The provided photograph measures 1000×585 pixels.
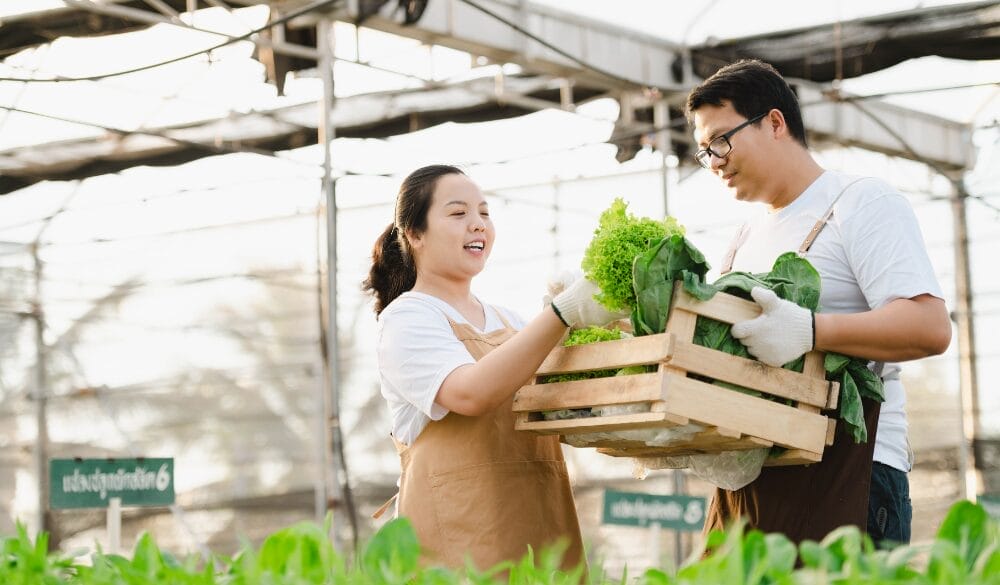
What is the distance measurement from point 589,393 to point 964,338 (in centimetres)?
826

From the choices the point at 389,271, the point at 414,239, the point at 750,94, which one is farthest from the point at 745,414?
the point at 389,271

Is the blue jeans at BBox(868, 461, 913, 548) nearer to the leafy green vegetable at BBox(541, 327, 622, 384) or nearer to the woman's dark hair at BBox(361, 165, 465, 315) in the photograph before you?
the leafy green vegetable at BBox(541, 327, 622, 384)

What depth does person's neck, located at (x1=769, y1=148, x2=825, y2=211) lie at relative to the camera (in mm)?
2291

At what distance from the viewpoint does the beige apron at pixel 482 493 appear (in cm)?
232

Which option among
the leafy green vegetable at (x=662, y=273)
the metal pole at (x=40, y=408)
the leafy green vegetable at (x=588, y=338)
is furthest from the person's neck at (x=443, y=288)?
the metal pole at (x=40, y=408)

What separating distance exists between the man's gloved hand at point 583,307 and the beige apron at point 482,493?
1.14 feet

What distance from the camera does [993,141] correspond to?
9672 mm

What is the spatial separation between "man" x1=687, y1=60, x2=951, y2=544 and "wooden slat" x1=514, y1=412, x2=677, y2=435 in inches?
7.6

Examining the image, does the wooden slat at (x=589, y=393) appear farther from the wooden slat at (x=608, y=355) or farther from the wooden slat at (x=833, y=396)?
the wooden slat at (x=833, y=396)

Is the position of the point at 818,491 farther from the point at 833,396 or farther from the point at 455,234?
the point at 455,234

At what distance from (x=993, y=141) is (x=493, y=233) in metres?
8.05

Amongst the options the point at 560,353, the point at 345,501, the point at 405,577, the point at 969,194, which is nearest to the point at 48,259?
the point at 345,501

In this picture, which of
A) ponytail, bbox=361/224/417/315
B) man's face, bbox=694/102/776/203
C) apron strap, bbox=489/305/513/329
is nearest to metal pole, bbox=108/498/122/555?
ponytail, bbox=361/224/417/315

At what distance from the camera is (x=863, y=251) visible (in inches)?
83.3
